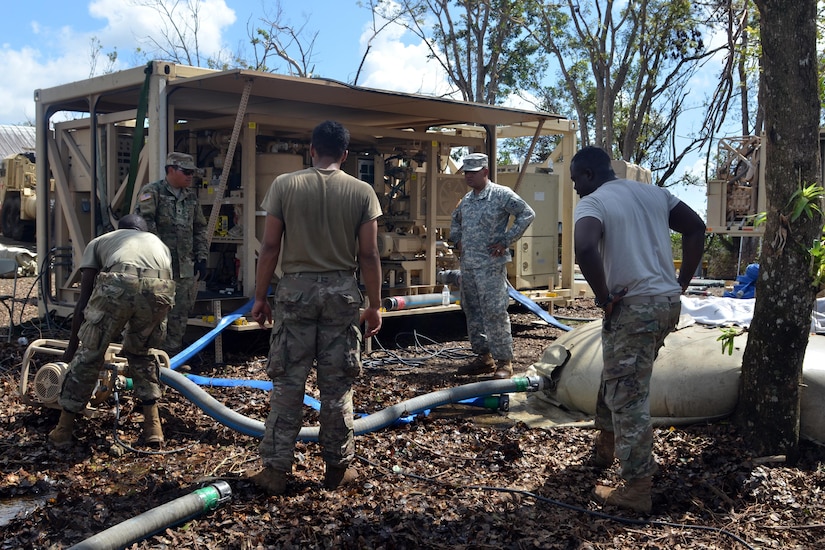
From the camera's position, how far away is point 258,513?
4090 millimetres

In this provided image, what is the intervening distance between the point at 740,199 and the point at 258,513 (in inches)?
651

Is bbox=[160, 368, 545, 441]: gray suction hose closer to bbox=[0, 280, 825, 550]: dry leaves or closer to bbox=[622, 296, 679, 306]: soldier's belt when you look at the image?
bbox=[0, 280, 825, 550]: dry leaves

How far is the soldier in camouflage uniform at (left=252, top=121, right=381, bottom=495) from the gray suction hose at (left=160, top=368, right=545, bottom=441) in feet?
1.24

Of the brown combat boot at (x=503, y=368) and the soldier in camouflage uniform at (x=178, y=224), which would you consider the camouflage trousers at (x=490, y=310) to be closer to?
the brown combat boot at (x=503, y=368)

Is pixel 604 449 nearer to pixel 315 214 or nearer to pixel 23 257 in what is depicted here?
pixel 315 214

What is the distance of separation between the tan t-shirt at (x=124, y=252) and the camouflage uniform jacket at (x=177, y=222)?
6.55 ft

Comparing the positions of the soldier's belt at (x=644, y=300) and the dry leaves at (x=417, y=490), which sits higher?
the soldier's belt at (x=644, y=300)

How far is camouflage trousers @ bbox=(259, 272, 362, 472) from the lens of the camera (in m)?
4.33

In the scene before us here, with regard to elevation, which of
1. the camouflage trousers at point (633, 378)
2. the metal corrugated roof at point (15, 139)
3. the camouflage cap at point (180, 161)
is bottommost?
the camouflage trousers at point (633, 378)

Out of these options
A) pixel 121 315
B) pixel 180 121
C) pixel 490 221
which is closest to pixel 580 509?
pixel 121 315

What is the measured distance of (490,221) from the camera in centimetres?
744

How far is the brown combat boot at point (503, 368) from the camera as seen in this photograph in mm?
7349

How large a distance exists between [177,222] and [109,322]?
2.54m

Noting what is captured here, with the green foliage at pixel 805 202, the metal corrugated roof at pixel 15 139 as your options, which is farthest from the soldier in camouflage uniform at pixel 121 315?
the metal corrugated roof at pixel 15 139
